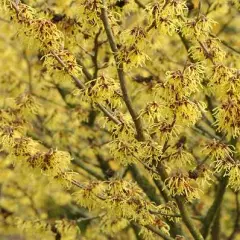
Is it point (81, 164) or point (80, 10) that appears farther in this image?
point (81, 164)

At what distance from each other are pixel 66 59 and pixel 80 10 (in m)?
0.35

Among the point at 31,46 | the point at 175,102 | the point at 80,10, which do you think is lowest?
the point at 175,102

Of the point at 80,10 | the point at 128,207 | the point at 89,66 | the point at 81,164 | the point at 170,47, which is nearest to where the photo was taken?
the point at 80,10

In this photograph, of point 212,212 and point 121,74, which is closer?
point 121,74

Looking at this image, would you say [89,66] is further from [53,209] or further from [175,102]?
[53,209]

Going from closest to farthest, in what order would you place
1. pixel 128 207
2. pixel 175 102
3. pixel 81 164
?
pixel 175 102
pixel 128 207
pixel 81 164

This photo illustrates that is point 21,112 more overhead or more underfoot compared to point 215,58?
more underfoot

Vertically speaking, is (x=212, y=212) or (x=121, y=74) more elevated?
(x=121, y=74)

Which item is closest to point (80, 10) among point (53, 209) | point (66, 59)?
point (66, 59)

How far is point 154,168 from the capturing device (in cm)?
396

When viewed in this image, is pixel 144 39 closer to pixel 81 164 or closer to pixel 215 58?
pixel 215 58

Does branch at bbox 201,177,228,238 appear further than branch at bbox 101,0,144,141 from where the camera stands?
Yes

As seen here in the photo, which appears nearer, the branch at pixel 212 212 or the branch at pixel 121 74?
the branch at pixel 121 74

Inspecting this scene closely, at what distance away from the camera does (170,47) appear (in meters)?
8.07
